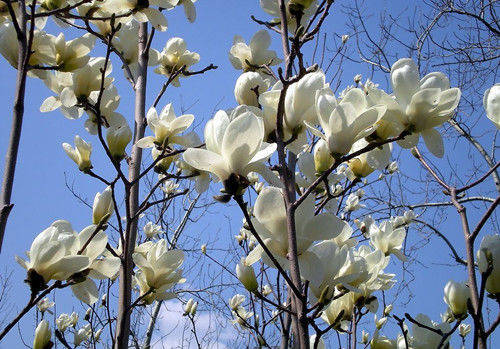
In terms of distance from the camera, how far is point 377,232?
1567mm

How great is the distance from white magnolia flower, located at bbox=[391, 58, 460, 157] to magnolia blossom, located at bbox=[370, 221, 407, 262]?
A: 26.9 inches

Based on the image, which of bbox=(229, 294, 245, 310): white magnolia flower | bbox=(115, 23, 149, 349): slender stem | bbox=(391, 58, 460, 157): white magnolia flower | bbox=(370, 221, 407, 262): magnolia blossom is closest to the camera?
bbox=(391, 58, 460, 157): white magnolia flower

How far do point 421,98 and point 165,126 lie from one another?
81 centimetres

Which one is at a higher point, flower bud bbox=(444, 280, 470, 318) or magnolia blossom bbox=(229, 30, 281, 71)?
magnolia blossom bbox=(229, 30, 281, 71)

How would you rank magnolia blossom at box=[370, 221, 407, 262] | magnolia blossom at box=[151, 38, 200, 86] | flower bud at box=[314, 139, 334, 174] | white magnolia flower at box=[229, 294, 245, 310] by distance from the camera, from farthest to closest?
white magnolia flower at box=[229, 294, 245, 310]
magnolia blossom at box=[151, 38, 200, 86]
magnolia blossom at box=[370, 221, 407, 262]
flower bud at box=[314, 139, 334, 174]

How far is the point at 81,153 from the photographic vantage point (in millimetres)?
1449

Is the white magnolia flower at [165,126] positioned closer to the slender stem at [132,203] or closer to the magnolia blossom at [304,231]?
the slender stem at [132,203]

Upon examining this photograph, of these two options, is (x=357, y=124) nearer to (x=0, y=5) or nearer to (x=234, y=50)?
(x=234, y=50)

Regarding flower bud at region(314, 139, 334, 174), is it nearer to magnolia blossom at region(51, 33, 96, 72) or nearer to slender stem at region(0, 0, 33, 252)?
slender stem at region(0, 0, 33, 252)

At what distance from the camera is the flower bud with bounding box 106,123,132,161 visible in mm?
1354

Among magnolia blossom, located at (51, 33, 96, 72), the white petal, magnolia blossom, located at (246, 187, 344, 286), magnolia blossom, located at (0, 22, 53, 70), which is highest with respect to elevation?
magnolia blossom, located at (51, 33, 96, 72)

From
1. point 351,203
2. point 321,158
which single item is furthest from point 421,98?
point 351,203

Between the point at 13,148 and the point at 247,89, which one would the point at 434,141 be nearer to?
the point at 247,89

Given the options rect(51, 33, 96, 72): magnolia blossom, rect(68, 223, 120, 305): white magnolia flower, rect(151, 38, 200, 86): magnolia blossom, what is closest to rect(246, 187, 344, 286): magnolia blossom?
rect(68, 223, 120, 305): white magnolia flower
